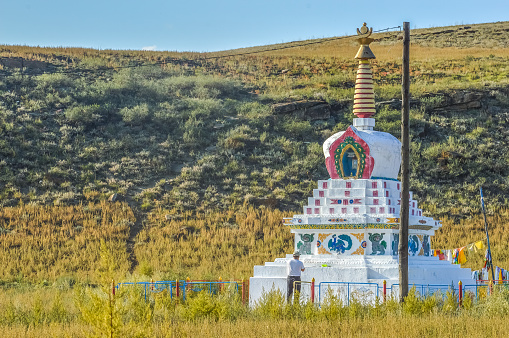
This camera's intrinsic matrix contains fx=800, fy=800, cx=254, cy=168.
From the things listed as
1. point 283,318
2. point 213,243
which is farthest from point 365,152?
point 213,243

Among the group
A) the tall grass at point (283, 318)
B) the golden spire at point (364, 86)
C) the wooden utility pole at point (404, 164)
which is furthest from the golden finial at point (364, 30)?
the tall grass at point (283, 318)

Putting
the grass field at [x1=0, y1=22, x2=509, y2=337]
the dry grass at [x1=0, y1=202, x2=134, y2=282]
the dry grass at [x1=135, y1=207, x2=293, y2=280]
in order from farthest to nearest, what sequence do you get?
the dry grass at [x1=0, y1=202, x2=134, y2=282]
the dry grass at [x1=135, y1=207, x2=293, y2=280]
the grass field at [x1=0, y1=22, x2=509, y2=337]

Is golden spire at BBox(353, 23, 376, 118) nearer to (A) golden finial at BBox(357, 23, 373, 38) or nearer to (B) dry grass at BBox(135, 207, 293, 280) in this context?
(A) golden finial at BBox(357, 23, 373, 38)

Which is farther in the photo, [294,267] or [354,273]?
[354,273]

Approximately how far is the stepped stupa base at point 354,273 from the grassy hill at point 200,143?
7.00m

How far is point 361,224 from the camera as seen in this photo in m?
22.9

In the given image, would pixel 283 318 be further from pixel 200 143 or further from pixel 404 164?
pixel 200 143

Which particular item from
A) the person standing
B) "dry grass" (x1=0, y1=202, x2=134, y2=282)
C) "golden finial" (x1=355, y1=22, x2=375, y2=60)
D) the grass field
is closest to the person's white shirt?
the person standing

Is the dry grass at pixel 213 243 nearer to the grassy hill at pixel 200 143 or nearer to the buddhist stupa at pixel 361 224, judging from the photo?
the grassy hill at pixel 200 143

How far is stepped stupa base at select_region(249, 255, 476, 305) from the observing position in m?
21.9

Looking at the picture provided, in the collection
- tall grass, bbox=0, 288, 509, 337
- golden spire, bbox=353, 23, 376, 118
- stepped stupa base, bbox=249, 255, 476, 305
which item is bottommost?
tall grass, bbox=0, 288, 509, 337

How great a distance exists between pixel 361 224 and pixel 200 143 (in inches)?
1067

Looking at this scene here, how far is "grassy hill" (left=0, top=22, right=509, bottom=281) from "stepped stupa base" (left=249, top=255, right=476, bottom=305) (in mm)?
7004

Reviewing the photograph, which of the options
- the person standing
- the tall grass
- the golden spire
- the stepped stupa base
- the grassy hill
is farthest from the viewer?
the grassy hill
